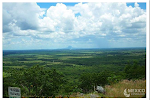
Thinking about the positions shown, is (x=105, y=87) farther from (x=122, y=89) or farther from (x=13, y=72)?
(x=13, y=72)

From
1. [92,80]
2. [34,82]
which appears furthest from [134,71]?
[34,82]

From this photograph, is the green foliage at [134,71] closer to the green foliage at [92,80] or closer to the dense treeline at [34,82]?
the green foliage at [92,80]

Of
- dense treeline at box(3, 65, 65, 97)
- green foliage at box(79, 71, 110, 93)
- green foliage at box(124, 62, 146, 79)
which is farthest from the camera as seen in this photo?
green foliage at box(79, 71, 110, 93)

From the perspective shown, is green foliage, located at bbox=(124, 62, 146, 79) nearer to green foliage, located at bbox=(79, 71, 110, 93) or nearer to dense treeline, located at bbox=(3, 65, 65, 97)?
green foliage, located at bbox=(79, 71, 110, 93)

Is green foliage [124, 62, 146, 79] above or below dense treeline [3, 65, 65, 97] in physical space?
above

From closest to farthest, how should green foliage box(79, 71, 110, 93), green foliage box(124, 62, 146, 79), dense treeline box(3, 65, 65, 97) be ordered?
green foliage box(124, 62, 146, 79)
dense treeline box(3, 65, 65, 97)
green foliage box(79, 71, 110, 93)

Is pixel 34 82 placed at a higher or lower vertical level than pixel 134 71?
lower

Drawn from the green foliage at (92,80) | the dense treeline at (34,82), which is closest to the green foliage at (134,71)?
the green foliage at (92,80)

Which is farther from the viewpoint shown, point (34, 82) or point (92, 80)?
point (92, 80)

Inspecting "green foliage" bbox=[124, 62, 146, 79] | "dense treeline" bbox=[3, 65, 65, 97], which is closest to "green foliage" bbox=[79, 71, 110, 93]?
"green foliage" bbox=[124, 62, 146, 79]

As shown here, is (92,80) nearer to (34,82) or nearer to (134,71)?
(134,71)

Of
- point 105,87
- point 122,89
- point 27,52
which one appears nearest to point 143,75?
point 122,89
